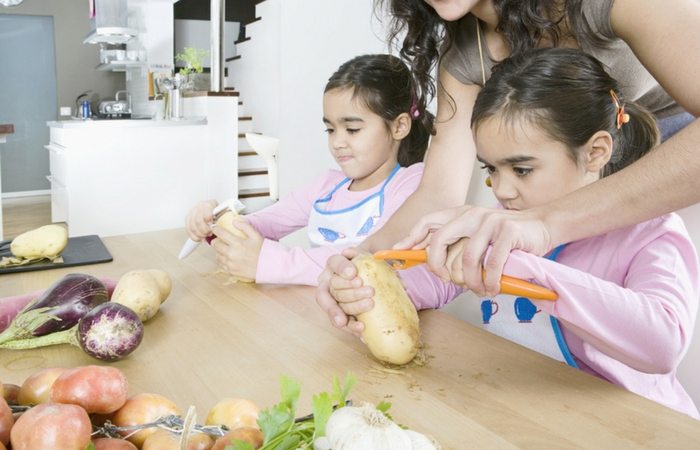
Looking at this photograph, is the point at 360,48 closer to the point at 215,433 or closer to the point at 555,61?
the point at 555,61

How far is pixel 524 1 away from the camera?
0.99 metres

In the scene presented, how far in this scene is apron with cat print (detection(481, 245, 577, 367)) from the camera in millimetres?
1000

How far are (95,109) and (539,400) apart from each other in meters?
8.52

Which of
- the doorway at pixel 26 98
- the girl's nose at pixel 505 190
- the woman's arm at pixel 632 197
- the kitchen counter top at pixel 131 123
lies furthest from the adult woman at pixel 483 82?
the doorway at pixel 26 98

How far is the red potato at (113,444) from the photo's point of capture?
39 centimetres

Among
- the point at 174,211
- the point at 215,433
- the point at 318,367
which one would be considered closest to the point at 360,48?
the point at 318,367

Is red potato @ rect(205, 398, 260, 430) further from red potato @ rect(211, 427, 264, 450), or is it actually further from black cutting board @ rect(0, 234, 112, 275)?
black cutting board @ rect(0, 234, 112, 275)

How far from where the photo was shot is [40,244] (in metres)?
1.23

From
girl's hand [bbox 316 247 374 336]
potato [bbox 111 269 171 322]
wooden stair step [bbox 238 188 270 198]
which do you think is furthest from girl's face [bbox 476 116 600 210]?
wooden stair step [bbox 238 188 270 198]

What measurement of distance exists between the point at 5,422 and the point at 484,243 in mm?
527

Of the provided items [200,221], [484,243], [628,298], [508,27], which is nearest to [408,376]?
[484,243]

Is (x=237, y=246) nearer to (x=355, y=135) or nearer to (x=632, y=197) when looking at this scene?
(x=355, y=135)

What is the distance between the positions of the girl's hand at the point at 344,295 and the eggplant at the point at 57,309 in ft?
1.08

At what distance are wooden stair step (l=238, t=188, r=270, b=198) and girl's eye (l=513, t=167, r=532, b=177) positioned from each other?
16.4ft
